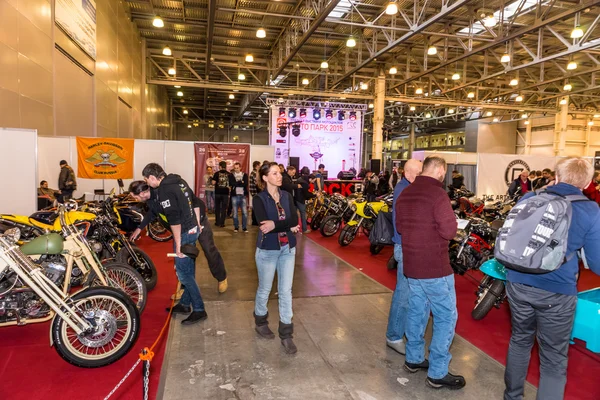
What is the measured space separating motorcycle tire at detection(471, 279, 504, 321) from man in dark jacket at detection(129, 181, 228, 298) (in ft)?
9.66

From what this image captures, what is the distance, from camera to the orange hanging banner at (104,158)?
1002 centimetres

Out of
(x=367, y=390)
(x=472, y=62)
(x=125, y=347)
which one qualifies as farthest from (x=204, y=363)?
(x=472, y=62)

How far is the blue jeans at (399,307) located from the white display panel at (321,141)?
14.8 metres

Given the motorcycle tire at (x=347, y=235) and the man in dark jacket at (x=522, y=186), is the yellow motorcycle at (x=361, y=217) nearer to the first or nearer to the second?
the motorcycle tire at (x=347, y=235)

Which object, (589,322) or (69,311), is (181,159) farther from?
(589,322)

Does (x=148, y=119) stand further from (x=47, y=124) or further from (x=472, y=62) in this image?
(x=472, y=62)

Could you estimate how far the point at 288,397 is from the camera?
2871mm

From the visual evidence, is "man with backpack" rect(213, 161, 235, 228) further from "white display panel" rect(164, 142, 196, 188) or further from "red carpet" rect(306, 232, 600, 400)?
"red carpet" rect(306, 232, 600, 400)

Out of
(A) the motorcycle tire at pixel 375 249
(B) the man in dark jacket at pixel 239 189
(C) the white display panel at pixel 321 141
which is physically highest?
(C) the white display panel at pixel 321 141

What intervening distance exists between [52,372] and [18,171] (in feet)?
13.3

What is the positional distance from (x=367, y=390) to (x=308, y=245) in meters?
5.28

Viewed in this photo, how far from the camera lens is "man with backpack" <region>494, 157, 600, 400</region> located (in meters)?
2.22

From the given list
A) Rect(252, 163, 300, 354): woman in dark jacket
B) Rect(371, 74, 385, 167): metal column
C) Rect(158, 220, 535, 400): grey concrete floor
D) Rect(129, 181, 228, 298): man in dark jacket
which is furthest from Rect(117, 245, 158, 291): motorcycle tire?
Rect(371, 74, 385, 167): metal column

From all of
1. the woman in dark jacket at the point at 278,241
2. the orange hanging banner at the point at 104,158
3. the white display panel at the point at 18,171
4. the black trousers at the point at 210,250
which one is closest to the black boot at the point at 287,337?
the woman in dark jacket at the point at 278,241
